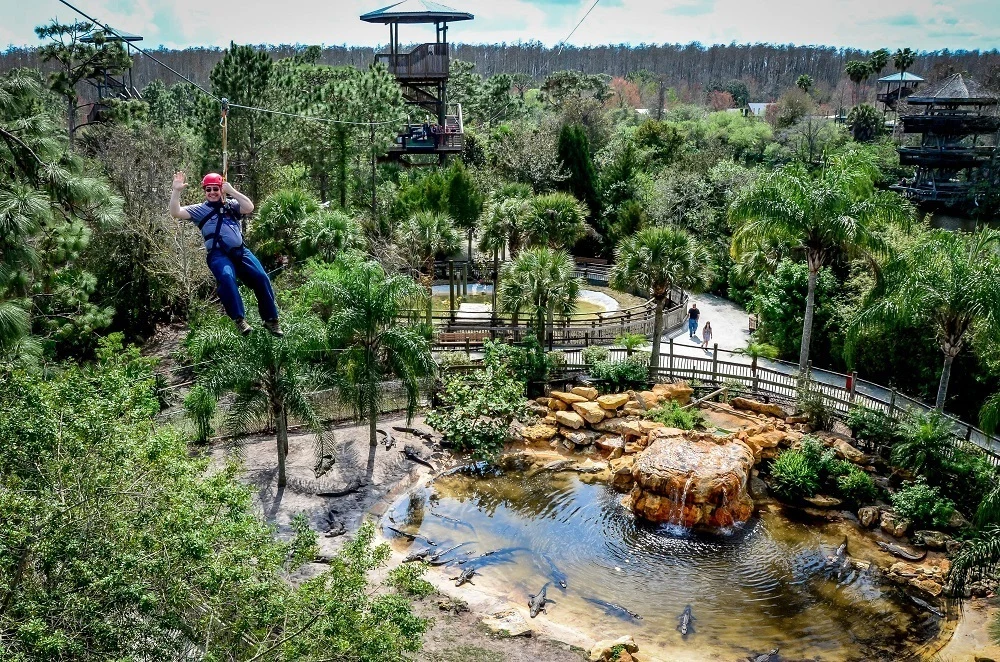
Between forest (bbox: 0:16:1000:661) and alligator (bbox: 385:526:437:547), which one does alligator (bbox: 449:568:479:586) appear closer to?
alligator (bbox: 385:526:437:547)

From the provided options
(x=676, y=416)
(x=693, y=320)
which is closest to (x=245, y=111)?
(x=693, y=320)

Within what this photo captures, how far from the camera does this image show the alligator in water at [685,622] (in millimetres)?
14506

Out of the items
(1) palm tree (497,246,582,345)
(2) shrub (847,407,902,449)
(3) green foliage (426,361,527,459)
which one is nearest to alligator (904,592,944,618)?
(2) shrub (847,407,902,449)

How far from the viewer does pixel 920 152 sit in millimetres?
47312

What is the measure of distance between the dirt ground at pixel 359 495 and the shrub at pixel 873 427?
10.5m

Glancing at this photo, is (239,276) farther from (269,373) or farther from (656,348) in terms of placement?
(656,348)

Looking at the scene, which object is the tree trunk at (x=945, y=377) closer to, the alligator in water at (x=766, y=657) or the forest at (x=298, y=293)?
the forest at (x=298, y=293)

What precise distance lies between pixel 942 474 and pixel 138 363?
19311 millimetres

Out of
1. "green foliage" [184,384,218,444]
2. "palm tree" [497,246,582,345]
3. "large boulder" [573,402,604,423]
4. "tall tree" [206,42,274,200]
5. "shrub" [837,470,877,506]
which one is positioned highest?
"tall tree" [206,42,274,200]

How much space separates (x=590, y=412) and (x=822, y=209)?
8118mm

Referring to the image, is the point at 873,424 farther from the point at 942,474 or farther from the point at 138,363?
the point at 138,363

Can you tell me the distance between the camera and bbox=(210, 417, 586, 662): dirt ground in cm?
1346

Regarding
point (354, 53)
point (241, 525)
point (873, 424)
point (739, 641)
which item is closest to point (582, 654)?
point (739, 641)

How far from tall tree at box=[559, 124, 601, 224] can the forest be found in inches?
5.7
